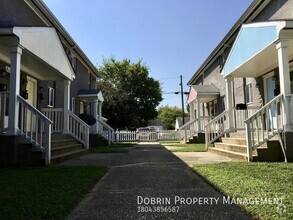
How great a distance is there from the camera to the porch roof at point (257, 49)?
310 inches

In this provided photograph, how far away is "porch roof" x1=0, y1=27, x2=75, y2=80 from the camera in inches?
301

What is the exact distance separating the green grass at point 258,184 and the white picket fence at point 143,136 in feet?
64.6

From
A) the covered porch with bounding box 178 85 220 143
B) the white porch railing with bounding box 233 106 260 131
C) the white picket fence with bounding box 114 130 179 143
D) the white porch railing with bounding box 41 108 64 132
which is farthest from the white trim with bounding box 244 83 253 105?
the white picket fence with bounding box 114 130 179 143

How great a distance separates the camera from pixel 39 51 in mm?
9273

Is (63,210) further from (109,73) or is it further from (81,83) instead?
(109,73)

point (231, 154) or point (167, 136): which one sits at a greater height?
point (167, 136)

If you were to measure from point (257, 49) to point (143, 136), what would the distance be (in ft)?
63.8

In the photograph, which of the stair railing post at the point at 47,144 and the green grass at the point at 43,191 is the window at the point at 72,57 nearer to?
the stair railing post at the point at 47,144

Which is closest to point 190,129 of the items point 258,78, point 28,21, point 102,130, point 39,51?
point 102,130

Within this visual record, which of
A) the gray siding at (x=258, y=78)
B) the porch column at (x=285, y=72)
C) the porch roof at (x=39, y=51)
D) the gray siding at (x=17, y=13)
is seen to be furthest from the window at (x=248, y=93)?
the gray siding at (x=17, y=13)

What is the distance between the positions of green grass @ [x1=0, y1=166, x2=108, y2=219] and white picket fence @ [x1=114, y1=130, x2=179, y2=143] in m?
19.4

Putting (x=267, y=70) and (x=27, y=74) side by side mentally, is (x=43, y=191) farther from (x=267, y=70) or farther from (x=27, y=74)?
(x=267, y=70)

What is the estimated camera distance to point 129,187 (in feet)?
16.7

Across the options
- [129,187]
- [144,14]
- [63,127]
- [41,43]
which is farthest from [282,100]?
[144,14]
